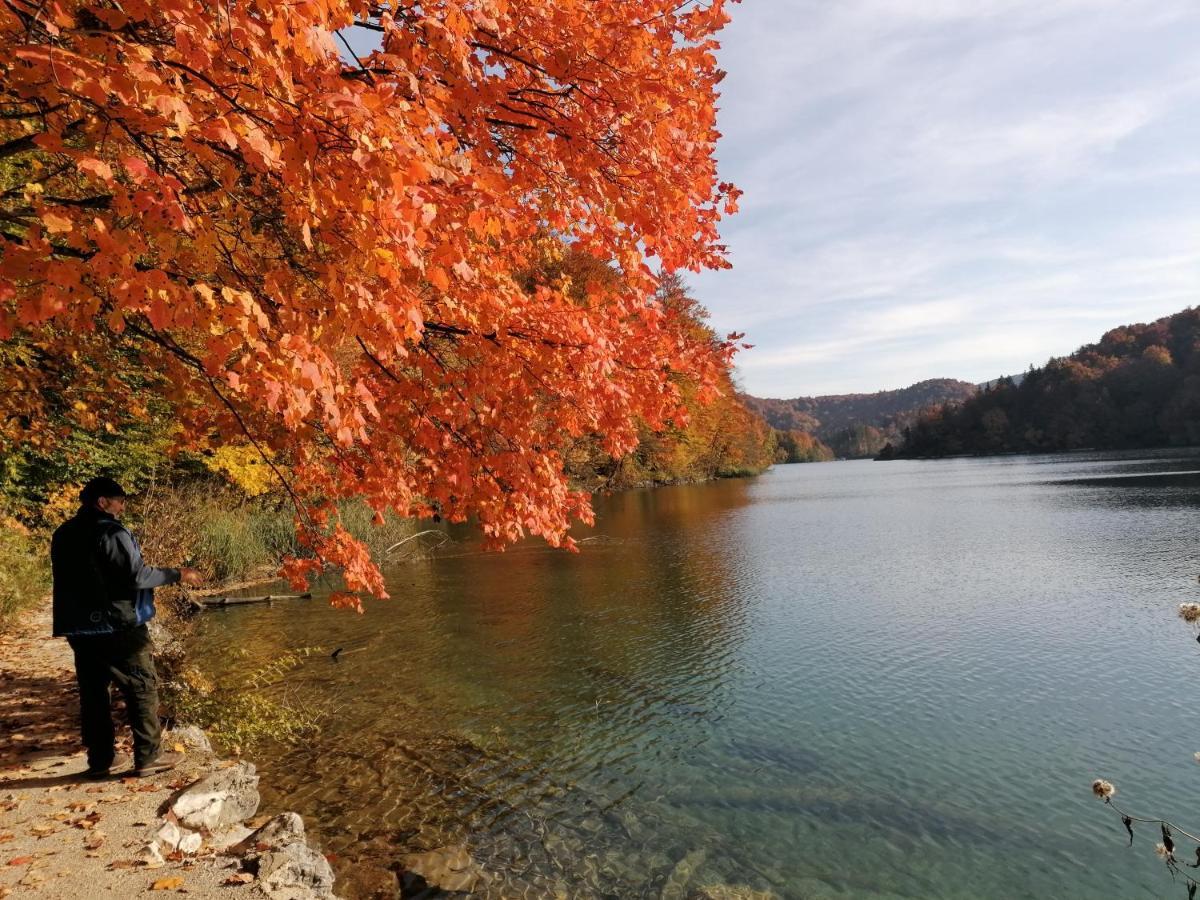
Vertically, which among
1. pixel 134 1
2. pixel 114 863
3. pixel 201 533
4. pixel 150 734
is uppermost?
pixel 134 1

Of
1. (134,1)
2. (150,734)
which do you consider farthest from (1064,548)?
(134,1)

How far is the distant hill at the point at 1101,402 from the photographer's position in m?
82.9

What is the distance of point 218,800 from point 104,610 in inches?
64.6

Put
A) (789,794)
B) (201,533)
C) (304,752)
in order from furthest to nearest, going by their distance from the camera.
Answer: (201,533) → (304,752) → (789,794)

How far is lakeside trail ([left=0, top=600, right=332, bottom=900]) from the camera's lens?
4.12 m

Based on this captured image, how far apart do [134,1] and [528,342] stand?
10.1 ft

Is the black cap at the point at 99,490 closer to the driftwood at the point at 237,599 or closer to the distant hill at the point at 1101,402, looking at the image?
the driftwood at the point at 237,599

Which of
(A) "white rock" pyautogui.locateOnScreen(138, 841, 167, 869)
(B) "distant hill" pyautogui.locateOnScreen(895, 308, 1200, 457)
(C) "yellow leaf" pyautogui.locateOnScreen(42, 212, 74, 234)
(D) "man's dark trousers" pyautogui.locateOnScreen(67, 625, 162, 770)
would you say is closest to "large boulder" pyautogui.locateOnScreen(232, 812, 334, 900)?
(A) "white rock" pyautogui.locateOnScreen(138, 841, 167, 869)

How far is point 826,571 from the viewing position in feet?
61.3

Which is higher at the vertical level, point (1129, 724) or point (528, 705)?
point (528, 705)

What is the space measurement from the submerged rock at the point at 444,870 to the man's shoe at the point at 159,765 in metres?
2.04

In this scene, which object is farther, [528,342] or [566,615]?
[566,615]

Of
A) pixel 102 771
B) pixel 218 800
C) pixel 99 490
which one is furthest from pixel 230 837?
pixel 99 490

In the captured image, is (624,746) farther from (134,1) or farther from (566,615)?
(134,1)
